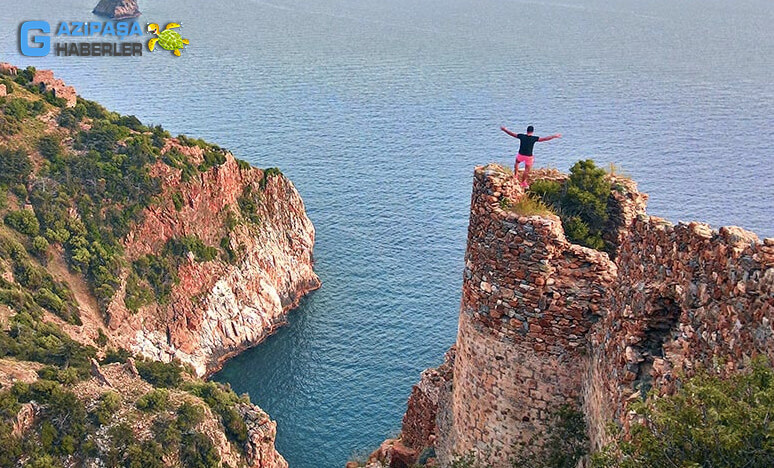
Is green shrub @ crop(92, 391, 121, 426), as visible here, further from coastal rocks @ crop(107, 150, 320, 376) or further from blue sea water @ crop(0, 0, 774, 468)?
coastal rocks @ crop(107, 150, 320, 376)

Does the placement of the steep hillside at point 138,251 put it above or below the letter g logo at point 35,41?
below

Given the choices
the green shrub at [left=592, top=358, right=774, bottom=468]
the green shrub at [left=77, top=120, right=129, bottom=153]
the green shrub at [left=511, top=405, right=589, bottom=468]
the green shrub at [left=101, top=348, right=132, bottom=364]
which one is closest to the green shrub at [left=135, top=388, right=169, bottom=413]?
the green shrub at [left=101, top=348, right=132, bottom=364]

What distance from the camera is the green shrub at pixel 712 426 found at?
8289 mm

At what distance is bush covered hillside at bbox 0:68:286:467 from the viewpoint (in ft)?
157

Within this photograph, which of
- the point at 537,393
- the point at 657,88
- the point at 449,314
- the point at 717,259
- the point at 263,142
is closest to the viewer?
the point at 717,259

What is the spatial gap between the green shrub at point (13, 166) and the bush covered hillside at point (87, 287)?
95mm

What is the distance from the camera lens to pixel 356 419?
207 feet

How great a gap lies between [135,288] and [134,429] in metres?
31.3

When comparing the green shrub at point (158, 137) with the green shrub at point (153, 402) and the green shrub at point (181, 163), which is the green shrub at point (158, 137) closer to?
the green shrub at point (181, 163)

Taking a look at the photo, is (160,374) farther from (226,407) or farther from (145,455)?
(145,455)

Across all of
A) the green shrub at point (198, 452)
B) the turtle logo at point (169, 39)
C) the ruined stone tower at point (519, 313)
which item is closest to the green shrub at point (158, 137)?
the green shrub at point (198, 452)

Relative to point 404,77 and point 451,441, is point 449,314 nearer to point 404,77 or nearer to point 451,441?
point 451,441

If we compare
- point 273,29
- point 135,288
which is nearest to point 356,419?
point 135,288

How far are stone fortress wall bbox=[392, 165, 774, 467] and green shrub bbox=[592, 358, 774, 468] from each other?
781 millimetres
